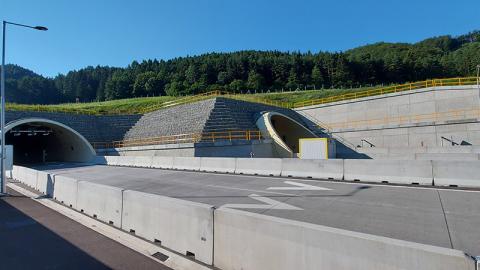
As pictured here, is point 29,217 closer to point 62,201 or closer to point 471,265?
point 62,201

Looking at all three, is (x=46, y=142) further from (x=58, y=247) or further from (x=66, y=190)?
(x=58, y=247)

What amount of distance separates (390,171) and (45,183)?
16.0 metres

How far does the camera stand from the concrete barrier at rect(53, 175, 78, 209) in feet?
36.9

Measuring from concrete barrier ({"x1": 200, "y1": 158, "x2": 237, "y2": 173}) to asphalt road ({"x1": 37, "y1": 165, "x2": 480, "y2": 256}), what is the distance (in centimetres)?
491

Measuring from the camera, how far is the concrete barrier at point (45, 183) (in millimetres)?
13980

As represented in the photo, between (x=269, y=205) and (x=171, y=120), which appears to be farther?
(x=171, y=120)

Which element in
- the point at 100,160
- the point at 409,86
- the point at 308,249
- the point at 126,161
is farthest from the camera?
the point at 409,86

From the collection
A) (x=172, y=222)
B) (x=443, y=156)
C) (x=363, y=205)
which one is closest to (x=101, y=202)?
(x=172, y=222)

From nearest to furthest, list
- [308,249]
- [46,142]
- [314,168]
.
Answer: [308,249] < [314,168] < [46,142]

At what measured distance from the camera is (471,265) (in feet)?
9.52

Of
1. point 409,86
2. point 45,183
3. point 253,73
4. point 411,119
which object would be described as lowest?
point 45,183

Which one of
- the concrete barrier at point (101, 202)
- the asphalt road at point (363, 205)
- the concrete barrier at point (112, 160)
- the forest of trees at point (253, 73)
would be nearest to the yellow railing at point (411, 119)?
the asphalt road at point (363, 205)

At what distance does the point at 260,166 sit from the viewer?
1900 cm

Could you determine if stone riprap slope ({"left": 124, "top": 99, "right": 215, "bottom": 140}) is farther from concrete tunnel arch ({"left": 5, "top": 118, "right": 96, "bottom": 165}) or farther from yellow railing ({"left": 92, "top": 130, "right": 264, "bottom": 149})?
concrete tunnel arch ({"left": 5, "top": 118, "right": 96, "bottom": 165})
